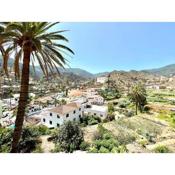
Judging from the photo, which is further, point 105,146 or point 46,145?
point 46,145

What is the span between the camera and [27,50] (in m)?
3.07

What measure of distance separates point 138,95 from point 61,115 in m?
5.03

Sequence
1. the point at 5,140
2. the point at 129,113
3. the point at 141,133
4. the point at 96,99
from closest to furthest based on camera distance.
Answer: the point at 5,140 < the point at 141,133 < the point at 96,99 < the point at 129,113

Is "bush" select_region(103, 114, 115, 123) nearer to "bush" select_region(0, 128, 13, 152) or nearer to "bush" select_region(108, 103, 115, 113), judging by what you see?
"bush" select_region(108, 103, 115, 113)

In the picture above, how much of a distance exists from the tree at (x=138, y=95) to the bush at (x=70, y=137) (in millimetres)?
5073

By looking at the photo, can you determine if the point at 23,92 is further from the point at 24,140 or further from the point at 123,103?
the point at 123,103

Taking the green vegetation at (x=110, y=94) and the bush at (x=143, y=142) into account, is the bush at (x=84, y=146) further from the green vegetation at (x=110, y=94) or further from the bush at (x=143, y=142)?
the green vegetation at (x=110, y=94)

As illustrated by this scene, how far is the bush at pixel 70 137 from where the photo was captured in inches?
231

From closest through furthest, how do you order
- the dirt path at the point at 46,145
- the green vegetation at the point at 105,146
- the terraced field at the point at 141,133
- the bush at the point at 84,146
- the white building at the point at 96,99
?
the green vegetation at the point at 105,146 → the bush at the point at 84,146 → the dirt path at the point at 46,145 → the terraced field at the point at 141,133 → the white building at the point at 96,99

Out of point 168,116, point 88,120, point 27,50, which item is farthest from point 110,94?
point 27,50

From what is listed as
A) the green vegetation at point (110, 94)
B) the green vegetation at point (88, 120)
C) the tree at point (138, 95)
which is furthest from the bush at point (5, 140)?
the tree at point (138, 95)

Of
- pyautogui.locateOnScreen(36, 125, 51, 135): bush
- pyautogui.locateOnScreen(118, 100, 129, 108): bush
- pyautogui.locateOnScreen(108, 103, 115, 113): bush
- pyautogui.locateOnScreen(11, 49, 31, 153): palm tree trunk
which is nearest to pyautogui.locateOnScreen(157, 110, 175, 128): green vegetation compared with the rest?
pyautogui.locateOnScreen(118, 100, 129, 108): bush
